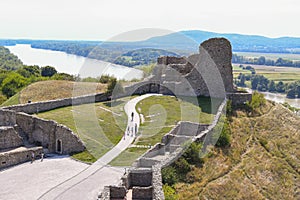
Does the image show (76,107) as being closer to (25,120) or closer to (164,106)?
(25,120)

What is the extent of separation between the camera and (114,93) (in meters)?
38.0

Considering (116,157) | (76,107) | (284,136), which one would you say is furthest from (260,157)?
(76,107)

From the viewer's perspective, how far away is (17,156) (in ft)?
87.9

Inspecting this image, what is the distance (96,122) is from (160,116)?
544 centimetres

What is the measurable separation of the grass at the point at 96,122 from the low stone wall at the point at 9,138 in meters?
3.17

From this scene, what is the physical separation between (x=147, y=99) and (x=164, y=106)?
11.0ft

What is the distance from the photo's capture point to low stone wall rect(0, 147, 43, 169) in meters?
25.9

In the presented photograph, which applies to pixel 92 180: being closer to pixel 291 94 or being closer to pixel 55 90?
pixel 55 90

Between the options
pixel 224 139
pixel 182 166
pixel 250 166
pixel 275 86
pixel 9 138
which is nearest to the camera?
pixel 182 166

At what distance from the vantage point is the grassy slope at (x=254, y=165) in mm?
20812

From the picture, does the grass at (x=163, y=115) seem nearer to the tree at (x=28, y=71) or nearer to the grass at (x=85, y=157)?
the grass at (x=85, y=157)

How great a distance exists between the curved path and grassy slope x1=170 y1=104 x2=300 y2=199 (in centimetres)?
501

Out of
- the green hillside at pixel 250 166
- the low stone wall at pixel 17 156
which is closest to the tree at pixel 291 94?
the green hillside at pixel 250 166

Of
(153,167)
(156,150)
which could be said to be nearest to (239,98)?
(156,150)
